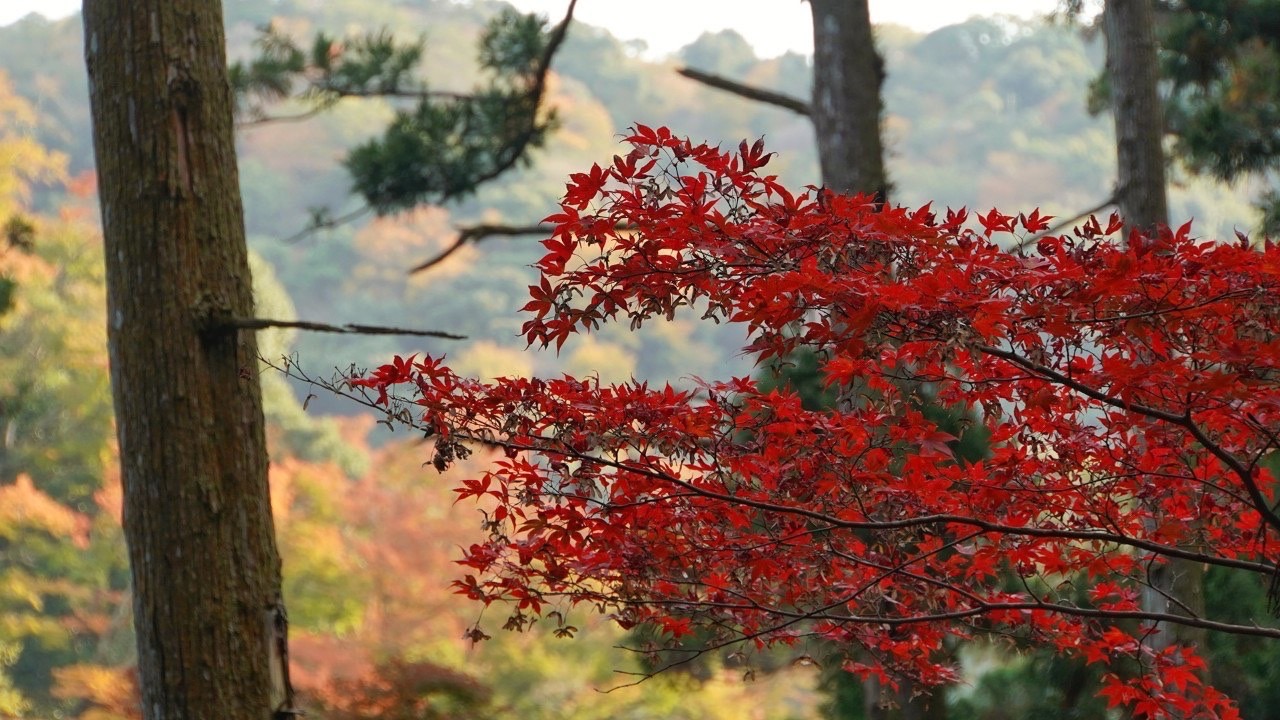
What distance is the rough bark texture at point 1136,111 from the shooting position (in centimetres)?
370

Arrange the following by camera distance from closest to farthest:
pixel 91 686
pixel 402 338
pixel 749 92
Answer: pixel 749 92 < pixel 91 686 < pixel 402 338

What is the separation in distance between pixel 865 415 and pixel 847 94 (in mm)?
2315

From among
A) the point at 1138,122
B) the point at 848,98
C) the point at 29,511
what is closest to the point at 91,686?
the point at 29,511

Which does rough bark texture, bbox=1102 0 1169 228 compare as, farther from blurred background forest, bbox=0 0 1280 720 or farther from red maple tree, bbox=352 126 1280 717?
red maple tree, bbox=352 126 1280 717

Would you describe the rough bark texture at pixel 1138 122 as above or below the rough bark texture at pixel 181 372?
above

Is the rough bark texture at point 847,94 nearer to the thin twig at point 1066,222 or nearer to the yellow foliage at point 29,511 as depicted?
the thin twig at point 1066,222

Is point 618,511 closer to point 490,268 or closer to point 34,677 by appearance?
point 34,677

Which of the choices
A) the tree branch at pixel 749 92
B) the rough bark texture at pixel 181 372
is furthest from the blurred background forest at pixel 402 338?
the tree branch at pixel 749 92

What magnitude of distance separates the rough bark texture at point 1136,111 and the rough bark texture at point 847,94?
2.53 ft

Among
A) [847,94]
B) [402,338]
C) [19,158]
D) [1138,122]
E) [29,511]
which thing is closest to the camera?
[1138,122]

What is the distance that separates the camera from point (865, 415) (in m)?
1.99

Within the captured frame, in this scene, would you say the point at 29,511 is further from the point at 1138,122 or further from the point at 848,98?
the point at 1138,122

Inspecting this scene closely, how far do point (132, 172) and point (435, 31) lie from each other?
23.0 metres

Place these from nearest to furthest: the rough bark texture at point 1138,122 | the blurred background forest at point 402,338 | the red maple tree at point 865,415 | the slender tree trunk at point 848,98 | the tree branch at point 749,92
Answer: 1. the red maple tree at point 865,415
2. the rough bark texture at point 1138,122
3. the slender tree trunk at point 848,98
4. the tree branch at point 749,92
5. the blurred background forest at point 402,338
